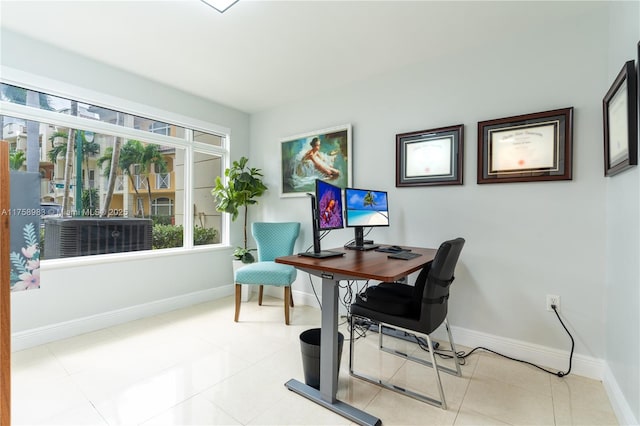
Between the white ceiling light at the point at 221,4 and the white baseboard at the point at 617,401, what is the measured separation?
3136mm

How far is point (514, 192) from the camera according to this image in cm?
223

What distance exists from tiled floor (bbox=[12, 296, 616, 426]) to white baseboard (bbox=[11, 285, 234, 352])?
4.3 inches

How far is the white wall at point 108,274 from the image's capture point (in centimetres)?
233

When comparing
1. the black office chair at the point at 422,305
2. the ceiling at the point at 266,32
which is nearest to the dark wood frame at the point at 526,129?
the ceiling at the point at 266,32

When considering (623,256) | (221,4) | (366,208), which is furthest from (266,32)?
(623,256)

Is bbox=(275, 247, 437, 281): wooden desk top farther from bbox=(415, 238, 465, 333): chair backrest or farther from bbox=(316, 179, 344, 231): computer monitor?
bbox=(316, 179, 344, 231): computer monitor

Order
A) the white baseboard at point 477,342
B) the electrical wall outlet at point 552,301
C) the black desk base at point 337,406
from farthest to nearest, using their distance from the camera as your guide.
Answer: the electrical wall outlet at point 552,301, the white baseboard at point 477,342, the black desk base at point 337,406

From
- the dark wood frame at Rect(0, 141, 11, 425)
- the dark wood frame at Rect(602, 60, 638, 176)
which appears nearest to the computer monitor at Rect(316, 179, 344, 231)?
the dark wood frame at Rect(0, 141, 11, 425)

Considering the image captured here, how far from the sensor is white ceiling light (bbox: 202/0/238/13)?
1.89 m

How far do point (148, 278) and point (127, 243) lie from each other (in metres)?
0.42

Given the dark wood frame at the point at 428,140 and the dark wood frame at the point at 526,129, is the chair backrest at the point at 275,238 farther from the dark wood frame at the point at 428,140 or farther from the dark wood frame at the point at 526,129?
the dark wood frame at the point at 526,129

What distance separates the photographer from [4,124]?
2.31 m

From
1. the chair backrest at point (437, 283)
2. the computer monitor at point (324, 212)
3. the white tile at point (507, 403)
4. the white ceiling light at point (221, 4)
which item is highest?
the white ceiling light at point (221, 4)

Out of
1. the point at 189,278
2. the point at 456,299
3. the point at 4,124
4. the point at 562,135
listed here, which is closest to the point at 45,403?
the point at 189,278
